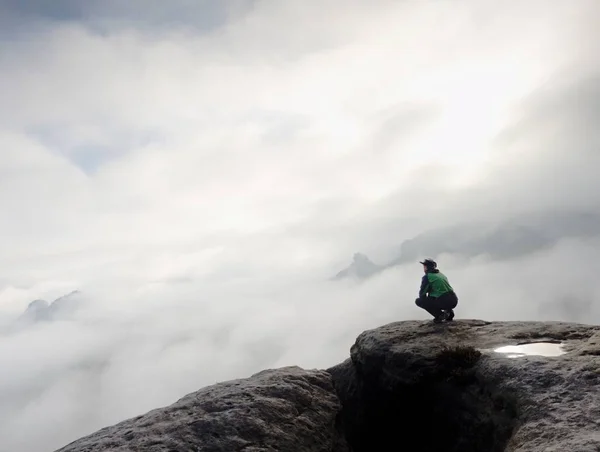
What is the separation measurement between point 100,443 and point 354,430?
11416mm

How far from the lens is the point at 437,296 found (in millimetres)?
23391

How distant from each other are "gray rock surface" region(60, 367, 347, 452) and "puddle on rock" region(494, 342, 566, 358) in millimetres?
8779

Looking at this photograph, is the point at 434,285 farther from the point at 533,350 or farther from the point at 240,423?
the point at 240,423

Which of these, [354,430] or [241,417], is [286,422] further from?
[354,430]

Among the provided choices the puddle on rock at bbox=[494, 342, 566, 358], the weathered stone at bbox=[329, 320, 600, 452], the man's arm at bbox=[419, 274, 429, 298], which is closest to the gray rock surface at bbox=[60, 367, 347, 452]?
the weathered stone at bbox=[329, 320, 600, 452]

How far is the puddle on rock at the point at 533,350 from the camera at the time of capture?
53.5 feet

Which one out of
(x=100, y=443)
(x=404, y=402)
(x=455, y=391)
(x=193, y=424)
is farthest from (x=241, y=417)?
(x=455, y=391)

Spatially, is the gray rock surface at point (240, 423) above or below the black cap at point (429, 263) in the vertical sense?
below

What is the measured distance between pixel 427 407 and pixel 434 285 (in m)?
7.31

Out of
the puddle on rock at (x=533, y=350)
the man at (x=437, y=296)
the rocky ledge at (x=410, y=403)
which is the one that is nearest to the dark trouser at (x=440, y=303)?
the man at (x=437, y=296)

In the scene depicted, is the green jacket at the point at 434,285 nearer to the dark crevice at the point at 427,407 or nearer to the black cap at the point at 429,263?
the black cap at the point at 429,263

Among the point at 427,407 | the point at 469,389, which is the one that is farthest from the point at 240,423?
the point at 469,389

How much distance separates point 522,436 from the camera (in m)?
12.0

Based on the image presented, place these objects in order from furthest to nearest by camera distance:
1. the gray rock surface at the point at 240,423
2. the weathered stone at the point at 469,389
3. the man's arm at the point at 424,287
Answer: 1. the man's arm at the point at 424,287
2. the gray rock surface at the point at 240,423
3. the weathered stone at the point at 469,389
